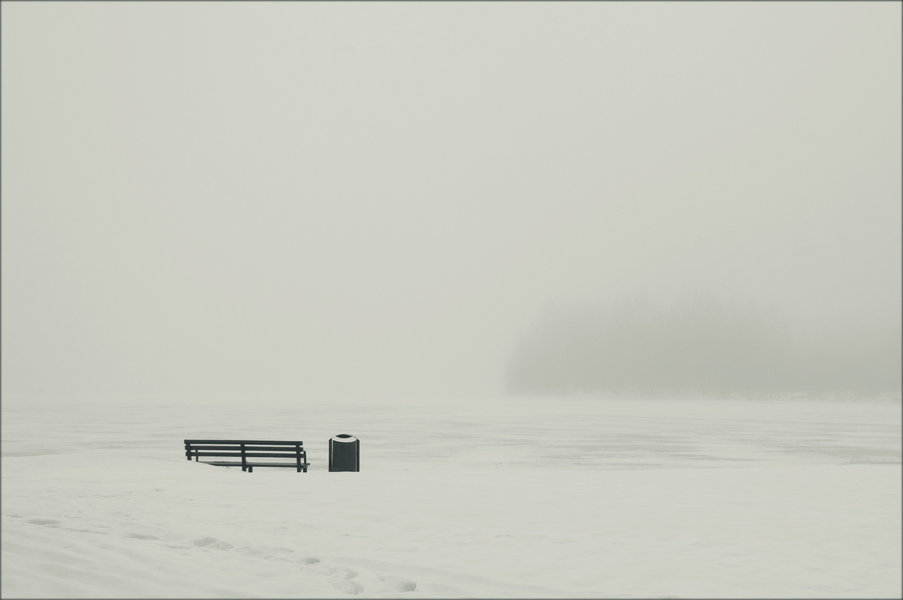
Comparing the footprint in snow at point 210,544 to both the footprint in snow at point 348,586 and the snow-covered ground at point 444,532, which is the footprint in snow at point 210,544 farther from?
the footprint in snow at point 348,586

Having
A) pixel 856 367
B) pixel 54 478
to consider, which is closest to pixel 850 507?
pixel 54 478

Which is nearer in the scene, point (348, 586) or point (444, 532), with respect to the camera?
point (348, 586)

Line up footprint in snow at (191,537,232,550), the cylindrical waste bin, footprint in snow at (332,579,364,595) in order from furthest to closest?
the cylindrical waste bin
footprint in snow at (191,537,232,550)
footprint in snow at (332,579,364,595)

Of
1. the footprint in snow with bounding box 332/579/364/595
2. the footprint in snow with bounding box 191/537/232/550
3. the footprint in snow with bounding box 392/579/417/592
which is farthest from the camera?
the footprint in snow with bounding box 191/537/232/550

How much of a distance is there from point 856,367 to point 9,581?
16867cm

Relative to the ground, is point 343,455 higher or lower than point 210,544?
lower

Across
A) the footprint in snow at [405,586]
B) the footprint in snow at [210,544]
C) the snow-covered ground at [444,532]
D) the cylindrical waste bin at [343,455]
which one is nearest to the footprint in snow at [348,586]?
the snow-covered ground at [444,532]

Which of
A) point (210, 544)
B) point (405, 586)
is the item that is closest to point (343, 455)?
point (210, 544)

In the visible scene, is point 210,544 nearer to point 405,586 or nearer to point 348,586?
point 348,586

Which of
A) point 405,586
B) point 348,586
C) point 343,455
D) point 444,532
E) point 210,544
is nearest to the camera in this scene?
point 348,586

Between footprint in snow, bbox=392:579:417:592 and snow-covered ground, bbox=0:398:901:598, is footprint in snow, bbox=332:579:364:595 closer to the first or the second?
snow-covered ground, bbox=0:398:901:598

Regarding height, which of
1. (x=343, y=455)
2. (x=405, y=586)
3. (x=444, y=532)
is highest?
(x=405, y=586)

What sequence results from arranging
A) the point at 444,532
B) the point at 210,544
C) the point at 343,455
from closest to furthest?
the point at 210,544, the point at 444,532, the point at 343,455

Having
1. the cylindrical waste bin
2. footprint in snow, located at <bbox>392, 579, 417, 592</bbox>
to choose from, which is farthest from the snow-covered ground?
the cylindrical waste bin
